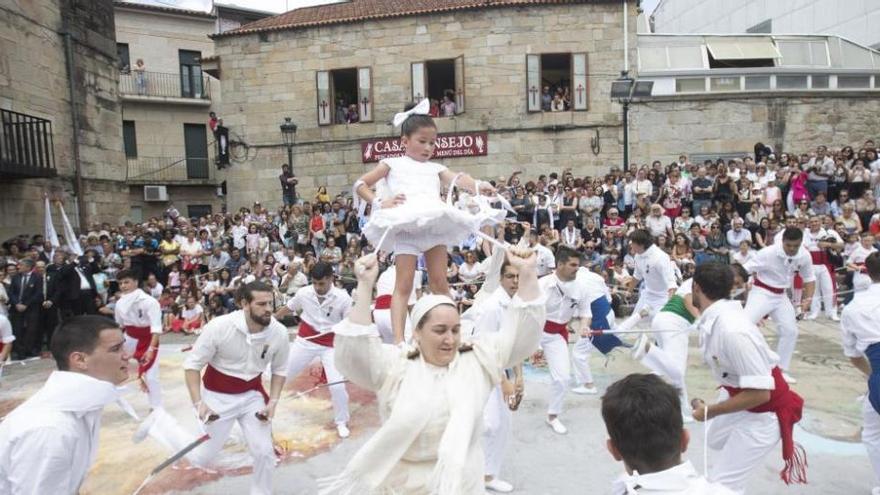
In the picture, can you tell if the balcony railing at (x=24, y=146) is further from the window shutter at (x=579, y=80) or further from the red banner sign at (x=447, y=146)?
the window shutter at (x=579, y=80)

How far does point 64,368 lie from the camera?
2898 millimetres

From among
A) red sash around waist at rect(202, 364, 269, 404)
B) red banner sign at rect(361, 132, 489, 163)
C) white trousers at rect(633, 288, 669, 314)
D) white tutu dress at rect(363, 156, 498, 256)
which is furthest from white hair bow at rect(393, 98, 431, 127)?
red banner sign at rect(361, 132, 489, 163)

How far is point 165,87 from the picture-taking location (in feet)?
103

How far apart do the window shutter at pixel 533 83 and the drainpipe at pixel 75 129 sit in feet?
44.2

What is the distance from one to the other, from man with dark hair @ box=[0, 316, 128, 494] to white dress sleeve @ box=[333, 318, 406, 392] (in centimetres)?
119

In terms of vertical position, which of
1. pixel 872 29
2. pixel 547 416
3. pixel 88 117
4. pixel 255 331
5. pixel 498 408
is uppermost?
pixel 872 29

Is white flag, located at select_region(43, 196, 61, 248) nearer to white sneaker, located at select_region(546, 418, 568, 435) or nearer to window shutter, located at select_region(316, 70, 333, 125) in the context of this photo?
window shutter, located at select_region(316, 70, 333, 125)

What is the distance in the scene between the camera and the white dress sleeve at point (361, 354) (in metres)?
2.64

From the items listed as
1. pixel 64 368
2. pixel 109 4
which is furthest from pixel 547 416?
pixel 109 4

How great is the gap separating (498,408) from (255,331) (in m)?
2.13

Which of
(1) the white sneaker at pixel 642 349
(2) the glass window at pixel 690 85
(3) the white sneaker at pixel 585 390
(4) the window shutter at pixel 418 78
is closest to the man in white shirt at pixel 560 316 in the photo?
(1) the white sneaker at pixel 642 349

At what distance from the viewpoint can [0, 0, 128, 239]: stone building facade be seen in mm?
14312

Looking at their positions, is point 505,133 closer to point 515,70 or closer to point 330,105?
point 515,70

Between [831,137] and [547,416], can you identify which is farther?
[831,137]
